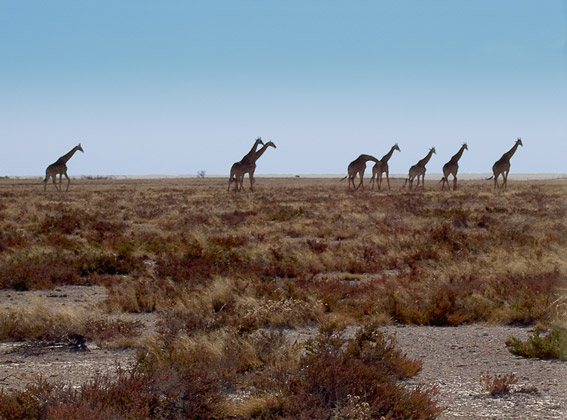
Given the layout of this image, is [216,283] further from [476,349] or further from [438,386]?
[438,386]

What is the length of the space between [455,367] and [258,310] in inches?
111

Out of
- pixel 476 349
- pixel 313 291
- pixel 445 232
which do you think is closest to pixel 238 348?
pixel 476 349

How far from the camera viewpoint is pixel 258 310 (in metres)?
8.18

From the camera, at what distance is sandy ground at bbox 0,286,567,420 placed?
16.7 feet

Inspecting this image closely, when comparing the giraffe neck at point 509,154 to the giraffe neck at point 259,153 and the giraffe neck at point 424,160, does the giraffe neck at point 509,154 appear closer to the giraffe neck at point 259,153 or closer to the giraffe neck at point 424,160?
the giraffe neck at point 424,160

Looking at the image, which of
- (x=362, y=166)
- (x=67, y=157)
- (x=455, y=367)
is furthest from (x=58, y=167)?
(x=455, y=367)

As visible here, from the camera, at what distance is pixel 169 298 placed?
31.3 ft

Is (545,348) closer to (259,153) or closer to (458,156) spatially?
(259,153)

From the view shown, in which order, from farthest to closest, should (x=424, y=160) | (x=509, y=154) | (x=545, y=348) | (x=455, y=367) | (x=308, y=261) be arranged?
(x=424, y=160) < (x=509, y=154) < (x=308, y=261) < (x=545, y=348) < (x=455, y=367)

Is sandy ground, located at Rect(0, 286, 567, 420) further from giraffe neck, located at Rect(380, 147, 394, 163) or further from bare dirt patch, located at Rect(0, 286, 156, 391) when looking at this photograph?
giraffe neck, located at Rect(380, 147, 394, 163)

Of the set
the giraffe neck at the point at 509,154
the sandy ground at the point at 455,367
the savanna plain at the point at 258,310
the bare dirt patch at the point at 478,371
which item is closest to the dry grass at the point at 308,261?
the savanna plain at the point at 258,310

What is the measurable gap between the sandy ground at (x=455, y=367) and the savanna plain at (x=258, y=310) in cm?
5

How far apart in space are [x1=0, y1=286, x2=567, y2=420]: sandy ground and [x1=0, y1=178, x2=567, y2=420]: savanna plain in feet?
0.18

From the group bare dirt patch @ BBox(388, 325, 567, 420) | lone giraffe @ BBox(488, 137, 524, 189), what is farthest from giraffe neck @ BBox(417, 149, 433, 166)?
bare dirt patch @ BBox(388, 325, 567, 420)
